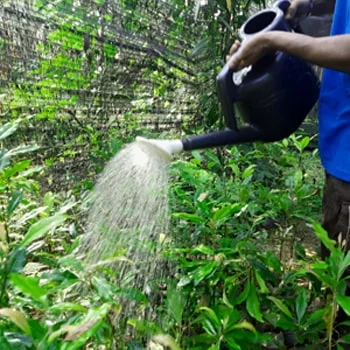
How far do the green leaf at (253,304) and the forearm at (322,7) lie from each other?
887 mm

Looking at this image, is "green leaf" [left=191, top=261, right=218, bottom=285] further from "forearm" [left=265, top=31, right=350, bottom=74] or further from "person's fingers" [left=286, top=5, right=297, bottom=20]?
"person's fingers" [left=286, top=5, right=297, bottom=20]

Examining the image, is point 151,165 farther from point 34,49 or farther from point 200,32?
Answer: point 200,32

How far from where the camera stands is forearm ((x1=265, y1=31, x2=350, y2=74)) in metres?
1.08

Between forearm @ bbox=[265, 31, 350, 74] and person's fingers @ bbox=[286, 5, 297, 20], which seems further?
person's fingers @ bbox=[286, 5, 297, 20]

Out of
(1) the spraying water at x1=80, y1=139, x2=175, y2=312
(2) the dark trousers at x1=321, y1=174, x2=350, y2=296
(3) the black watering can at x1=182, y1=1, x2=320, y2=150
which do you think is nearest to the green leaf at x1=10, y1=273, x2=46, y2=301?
(1) the spraying water at x1=80, y1=139, x2=175, y2=312

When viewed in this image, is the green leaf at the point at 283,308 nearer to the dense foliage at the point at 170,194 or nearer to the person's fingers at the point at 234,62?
the dense foliage at the point at 170,194

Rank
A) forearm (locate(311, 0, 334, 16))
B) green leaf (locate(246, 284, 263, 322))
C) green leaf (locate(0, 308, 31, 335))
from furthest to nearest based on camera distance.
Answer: forearm (locate(311, 0, 334, 16)), green leaf (locate(246, 284, 263, 322)), green leaf (locate(0, 308, 31, 335))

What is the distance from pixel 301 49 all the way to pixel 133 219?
0.67 meters

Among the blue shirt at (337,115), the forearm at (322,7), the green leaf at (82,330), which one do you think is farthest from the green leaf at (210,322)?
the forearm at (322,7)

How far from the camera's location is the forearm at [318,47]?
1081mm

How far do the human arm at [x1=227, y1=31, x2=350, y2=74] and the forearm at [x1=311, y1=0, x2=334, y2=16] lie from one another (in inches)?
17.1

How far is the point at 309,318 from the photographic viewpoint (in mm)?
1133

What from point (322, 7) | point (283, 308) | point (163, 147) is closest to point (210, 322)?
point (283, 308)

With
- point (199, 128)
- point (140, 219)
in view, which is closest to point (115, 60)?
point (199, 128)
